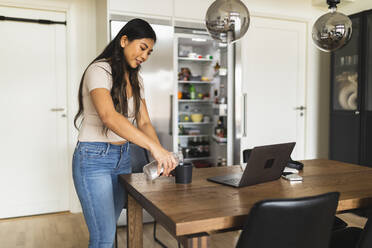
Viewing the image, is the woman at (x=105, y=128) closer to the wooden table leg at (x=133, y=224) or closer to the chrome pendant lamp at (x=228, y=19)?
the wooden table leg at (x=133, y=224)

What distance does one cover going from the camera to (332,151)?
13.1 feet

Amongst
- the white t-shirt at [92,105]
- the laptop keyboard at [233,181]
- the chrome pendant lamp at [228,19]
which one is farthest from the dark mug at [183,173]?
the chrome pendant lamp at [228,19]

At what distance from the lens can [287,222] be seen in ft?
3.27

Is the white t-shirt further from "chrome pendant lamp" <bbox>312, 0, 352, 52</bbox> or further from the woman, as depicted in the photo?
"chrome pendant lamp" <bbox>312, 0, 352, 52</bbox>

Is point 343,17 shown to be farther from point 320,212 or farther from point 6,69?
point 6,69

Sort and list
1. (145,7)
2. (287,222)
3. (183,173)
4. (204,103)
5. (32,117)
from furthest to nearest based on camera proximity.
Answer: (204,103)
(32,117)
(145,7)
(183,173)
(287,222)

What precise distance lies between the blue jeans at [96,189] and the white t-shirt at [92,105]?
0.03m

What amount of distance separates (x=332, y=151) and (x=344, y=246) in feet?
8.76

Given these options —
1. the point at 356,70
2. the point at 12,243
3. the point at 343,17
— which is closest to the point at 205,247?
the point at 343,17

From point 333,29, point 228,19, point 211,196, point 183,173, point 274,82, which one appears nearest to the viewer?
point 211,196

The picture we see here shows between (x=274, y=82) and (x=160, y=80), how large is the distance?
1.43m

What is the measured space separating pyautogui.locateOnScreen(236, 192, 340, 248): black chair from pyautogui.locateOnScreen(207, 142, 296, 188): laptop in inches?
15.6

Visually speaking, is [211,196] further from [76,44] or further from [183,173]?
[76,44]

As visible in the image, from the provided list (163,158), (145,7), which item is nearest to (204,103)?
(145,7)
